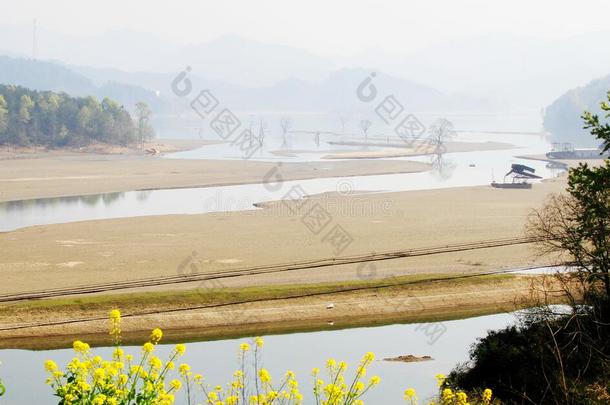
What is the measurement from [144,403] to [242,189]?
8527 centimetres

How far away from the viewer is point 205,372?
110 ft

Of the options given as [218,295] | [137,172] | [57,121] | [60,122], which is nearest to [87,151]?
[60,122]

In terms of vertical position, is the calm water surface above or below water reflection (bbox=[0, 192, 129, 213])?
below

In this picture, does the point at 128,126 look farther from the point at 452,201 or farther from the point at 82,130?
the point at 452,201

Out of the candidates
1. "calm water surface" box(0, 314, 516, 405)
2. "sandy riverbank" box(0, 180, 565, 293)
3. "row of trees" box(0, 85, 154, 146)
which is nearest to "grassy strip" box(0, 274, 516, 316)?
"sandy riverbank" box(0, 180, 565, 293)

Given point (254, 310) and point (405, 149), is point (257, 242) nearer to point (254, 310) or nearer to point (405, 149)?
point (254, 310)

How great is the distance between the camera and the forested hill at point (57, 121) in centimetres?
15900

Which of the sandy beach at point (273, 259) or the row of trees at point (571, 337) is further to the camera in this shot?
the sandy beach at point (273, 259)

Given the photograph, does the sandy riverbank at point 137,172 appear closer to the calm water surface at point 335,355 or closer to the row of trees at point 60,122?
the row of trees at point 60,122

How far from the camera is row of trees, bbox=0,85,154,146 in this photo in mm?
159125

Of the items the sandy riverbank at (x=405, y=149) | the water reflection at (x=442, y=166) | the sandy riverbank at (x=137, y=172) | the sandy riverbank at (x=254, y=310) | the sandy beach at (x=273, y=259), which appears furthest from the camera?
the sandy riverbank at (x=405, y=149)

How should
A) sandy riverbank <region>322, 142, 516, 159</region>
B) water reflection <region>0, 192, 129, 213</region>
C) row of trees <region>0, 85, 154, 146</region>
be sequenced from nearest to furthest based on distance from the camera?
water reflection <region>0, 192, 129, 213</region>
sandy riverbank <region>322, 142, 516, 159</region>
row of trees <region>0, 85, 154, 146</region>

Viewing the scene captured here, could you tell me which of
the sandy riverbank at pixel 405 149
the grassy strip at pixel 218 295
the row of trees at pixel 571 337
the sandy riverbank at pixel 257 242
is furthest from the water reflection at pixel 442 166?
the row of trees at pixel 571 337

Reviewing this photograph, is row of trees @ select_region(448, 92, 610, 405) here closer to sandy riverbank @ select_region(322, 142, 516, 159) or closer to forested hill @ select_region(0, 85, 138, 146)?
sandy riverbank @ select_region(322, 142, 516, 159)
